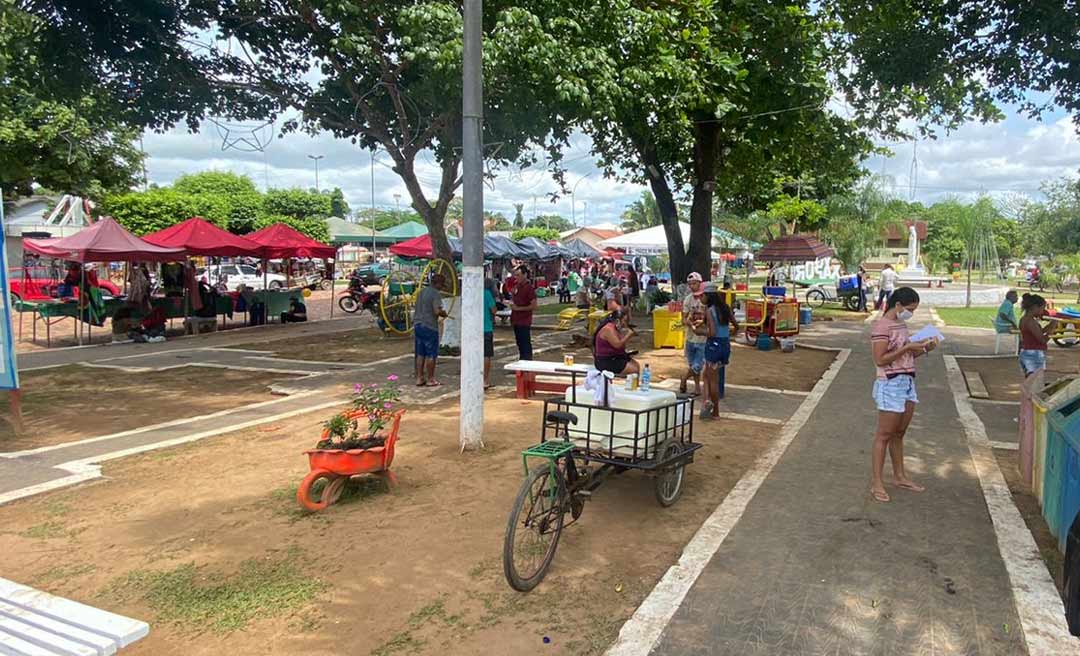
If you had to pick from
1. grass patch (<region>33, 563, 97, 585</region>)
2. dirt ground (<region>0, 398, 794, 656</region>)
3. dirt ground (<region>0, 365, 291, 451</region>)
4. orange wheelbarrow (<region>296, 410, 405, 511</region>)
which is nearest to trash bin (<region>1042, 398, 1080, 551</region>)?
dirt ground (<region>0, 398, 794, 656</region>)

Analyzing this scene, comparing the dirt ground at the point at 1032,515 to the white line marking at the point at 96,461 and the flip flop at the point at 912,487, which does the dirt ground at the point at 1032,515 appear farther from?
the white line marking at the point at 96,461

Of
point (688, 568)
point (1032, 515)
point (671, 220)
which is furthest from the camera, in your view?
point (671, 220)

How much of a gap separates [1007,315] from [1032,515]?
23.8ft

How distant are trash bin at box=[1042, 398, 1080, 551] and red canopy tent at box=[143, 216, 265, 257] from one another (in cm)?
1665

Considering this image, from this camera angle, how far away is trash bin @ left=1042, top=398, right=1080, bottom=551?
4023mm

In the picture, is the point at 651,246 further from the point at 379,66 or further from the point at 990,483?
the point at 990,483

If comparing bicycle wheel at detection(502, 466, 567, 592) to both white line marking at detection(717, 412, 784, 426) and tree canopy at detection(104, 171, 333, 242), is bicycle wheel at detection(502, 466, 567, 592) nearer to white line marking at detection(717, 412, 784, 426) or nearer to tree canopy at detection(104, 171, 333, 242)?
white line marking at detection(717, 412, 784, 426)

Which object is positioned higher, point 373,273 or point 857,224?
point 857,224

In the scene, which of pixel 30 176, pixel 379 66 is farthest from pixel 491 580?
pixel 30 176

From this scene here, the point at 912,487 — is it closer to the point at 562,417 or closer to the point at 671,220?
the point at 562,417

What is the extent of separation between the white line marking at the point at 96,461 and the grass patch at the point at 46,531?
78 cm

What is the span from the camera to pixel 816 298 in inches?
1094

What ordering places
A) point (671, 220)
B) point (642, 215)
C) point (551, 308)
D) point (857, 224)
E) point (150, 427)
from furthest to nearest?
point (642, 215) → point (857, 224) → point (551, 308) → point (671, 220) → point (150, 427)

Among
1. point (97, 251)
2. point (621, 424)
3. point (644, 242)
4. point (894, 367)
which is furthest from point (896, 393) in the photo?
point (644, 242)
